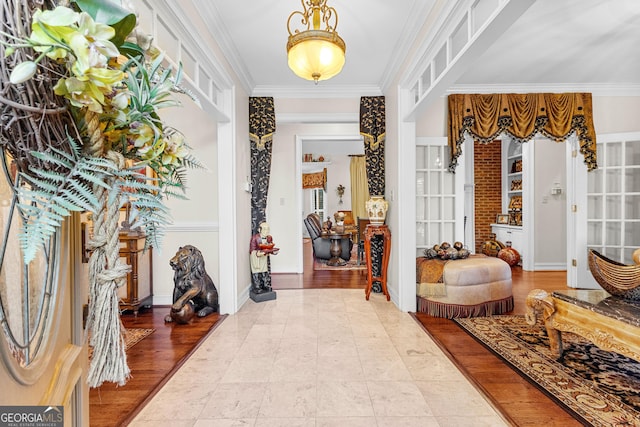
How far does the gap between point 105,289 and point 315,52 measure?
208 cm

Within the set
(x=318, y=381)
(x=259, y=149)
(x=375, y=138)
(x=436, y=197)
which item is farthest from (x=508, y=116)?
(x=318, y=381)

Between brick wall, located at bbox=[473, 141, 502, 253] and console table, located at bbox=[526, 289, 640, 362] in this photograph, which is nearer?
console table, located at bbox=[526, 289, 640, 362]

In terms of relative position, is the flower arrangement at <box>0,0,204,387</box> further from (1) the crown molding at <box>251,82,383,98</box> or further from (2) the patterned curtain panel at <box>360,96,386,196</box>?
(1) the crown molding at <box>251,82,383,98</box>

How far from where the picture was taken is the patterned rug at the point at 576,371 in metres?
1.73

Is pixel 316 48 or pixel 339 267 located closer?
pixel 316 48

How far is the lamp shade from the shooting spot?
7.27ft

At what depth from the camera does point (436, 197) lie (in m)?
4.23

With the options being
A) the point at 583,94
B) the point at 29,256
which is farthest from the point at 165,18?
the point at 583,94

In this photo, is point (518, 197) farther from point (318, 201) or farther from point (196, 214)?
point (318, 201)

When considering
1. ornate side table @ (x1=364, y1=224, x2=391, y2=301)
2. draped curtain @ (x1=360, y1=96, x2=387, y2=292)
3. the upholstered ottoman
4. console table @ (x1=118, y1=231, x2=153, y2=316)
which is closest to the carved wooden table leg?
the upholstered ottoman

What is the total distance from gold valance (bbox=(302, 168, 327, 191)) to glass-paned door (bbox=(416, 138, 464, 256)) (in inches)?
268

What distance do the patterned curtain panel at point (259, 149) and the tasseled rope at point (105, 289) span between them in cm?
358

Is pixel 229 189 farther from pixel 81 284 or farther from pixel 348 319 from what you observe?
pixel 81 284

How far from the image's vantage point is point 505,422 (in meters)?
1.66
